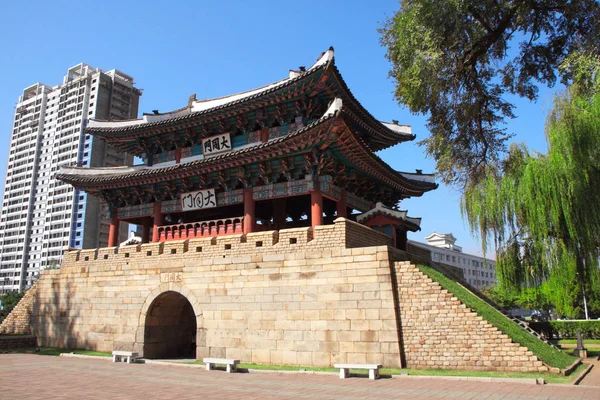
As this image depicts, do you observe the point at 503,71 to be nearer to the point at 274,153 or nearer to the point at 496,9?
the point at 496,9

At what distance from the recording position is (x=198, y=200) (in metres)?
17.4

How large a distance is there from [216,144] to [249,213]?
4.10 m

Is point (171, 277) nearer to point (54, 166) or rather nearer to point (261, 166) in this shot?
point (261, 166)

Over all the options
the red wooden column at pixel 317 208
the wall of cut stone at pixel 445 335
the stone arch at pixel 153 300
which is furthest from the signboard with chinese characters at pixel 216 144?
the wall of cut stone at pixel 445 335

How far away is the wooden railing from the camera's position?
15859 millimetres

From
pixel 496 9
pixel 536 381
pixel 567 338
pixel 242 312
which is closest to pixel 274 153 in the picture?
pixel 242 312

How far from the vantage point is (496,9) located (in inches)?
361

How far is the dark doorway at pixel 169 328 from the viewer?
50.9ft

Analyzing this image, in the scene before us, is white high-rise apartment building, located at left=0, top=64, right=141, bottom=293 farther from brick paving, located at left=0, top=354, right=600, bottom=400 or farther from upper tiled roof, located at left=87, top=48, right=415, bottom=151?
brick paving, located at left=0, top=354, right=600, bottom=400

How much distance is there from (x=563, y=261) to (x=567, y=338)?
14.1m

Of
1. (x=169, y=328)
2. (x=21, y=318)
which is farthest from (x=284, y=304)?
(x=21, y=318)

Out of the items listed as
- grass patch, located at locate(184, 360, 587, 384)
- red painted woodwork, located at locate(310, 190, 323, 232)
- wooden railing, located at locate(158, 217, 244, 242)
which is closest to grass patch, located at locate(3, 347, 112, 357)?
wooden railing, located at locate(158, 217, 244, 242)

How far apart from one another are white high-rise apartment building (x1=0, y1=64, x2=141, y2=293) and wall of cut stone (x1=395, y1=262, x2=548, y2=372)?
6209 centimetres

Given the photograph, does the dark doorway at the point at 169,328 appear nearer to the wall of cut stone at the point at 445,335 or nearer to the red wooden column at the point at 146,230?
the red wooden column at the point at 146,230
